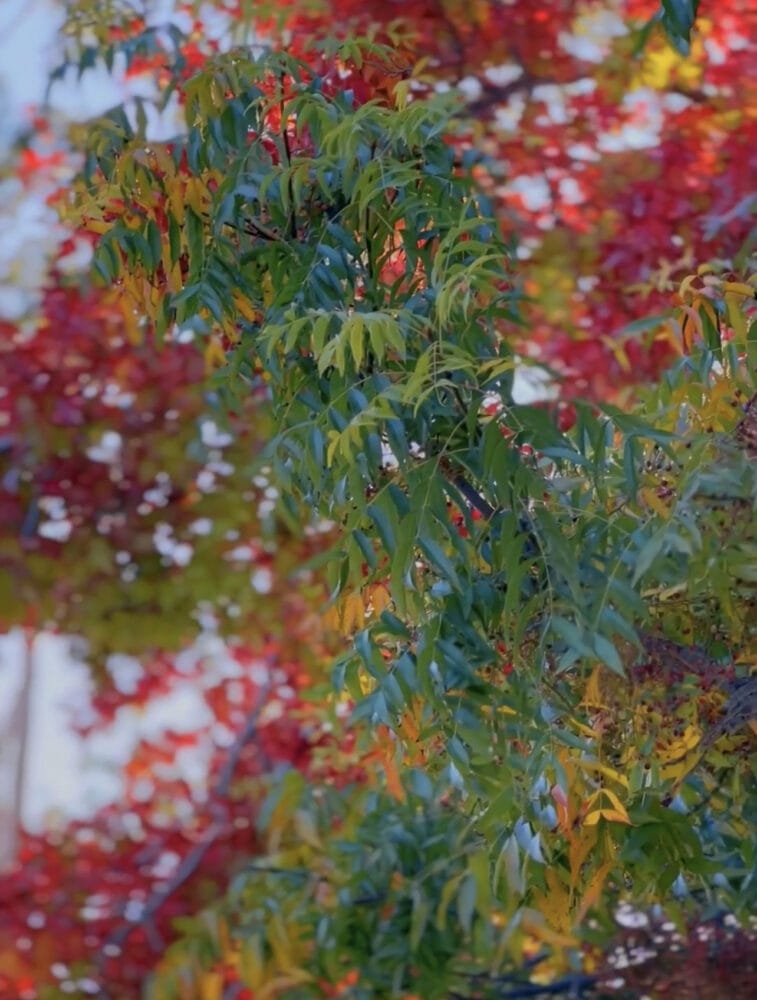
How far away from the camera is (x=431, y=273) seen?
5.39 feet

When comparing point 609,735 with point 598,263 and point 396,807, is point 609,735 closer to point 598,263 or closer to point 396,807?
Result: point 396,807

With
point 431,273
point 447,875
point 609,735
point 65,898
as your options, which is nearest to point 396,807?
point 447,875

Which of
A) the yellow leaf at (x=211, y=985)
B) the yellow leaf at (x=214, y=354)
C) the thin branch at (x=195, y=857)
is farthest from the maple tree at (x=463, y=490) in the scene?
the thin branch at (x=195, y=857)

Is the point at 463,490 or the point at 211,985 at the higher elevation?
the point at 463,490

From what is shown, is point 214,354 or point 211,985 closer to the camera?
point 214,354

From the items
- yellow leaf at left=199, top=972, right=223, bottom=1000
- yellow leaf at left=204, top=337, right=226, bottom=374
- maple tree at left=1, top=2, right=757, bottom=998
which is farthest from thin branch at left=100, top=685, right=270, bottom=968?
maple tree at left=1, top=2, right=757, bottom=998

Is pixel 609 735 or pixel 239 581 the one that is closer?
pixel 609 735

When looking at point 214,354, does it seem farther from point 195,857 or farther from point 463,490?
point 195,857

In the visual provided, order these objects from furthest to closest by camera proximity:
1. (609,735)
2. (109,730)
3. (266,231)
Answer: (109,730)
(266,231)
(609,735)

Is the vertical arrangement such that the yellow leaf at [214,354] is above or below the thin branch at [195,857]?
above

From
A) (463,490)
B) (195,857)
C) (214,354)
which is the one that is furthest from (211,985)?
(463,490)

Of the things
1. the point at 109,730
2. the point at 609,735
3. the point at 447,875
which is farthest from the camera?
the point at 109,730

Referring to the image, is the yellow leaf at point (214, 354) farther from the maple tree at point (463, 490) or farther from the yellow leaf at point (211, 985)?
the yellow leaf at point (211, 985)

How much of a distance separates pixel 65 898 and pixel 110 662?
623 mm
